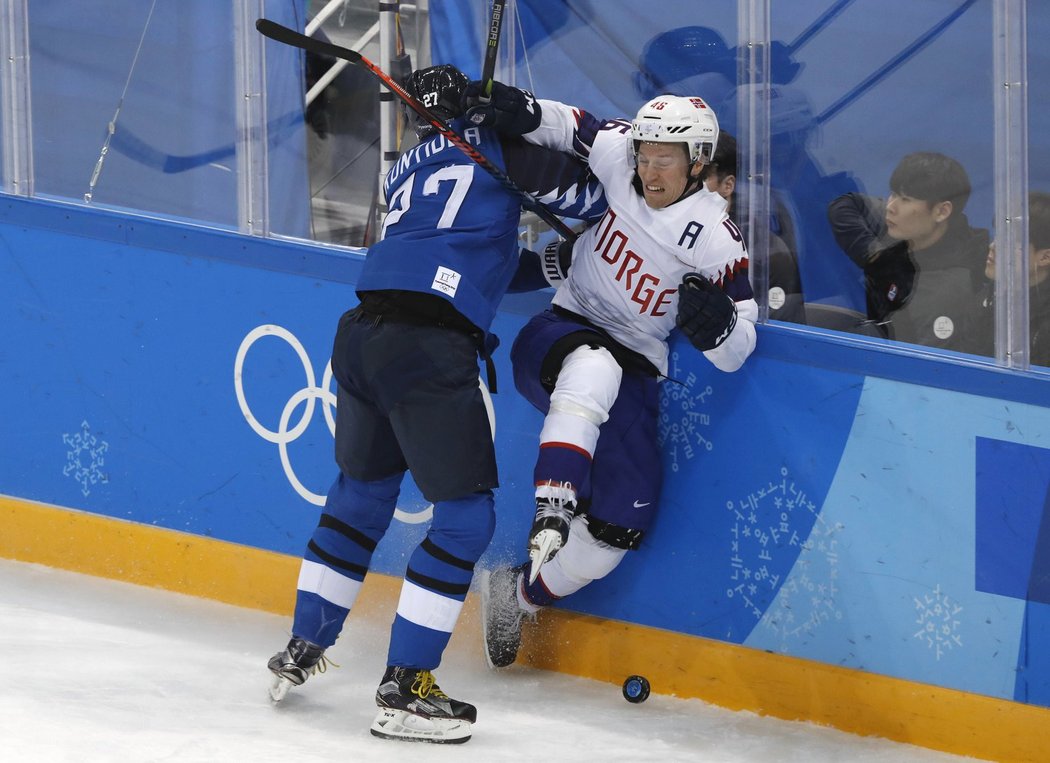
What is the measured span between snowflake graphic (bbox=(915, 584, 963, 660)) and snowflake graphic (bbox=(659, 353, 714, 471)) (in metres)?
0.57

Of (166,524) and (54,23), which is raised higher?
(54,23)

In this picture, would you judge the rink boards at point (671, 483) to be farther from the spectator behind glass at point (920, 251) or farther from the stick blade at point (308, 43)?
the stick blade at point (308, 43)

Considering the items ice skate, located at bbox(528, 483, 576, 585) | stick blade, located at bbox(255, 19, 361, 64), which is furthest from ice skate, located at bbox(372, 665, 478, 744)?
stick blade, located at bbox(255, 19, 361, 64)

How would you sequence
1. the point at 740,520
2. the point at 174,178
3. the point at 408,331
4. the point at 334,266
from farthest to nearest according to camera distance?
the point at 174,178
the point at 334,266
the point at 740,520
the point at 408,331

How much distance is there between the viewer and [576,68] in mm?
3555

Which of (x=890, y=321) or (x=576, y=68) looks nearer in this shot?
(x=890, y=321)

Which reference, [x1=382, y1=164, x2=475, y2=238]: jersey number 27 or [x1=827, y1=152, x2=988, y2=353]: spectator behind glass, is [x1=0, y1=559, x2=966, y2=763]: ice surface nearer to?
[x1=827, y1=152, x2=988, y2=353]: spectator behind glass

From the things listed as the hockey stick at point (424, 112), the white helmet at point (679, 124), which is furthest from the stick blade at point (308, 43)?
the white helmet at point (679, 124)

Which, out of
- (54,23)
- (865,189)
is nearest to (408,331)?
(865,189)

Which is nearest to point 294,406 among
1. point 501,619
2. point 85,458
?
A: point 85,458

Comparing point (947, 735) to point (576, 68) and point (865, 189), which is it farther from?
point (576, 68)

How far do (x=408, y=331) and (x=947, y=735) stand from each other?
4.49 ft

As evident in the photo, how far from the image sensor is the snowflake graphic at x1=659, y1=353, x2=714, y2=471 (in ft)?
11.3

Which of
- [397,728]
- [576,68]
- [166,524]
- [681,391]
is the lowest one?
[397,728]
